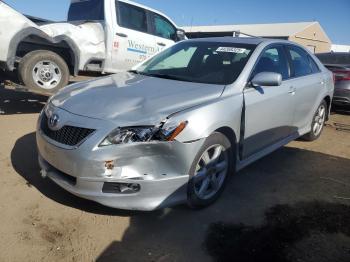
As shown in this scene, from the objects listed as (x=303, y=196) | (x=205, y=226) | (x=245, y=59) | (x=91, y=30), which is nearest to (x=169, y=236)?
(x=205, y=226)

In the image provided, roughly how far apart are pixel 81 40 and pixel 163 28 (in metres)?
2.43

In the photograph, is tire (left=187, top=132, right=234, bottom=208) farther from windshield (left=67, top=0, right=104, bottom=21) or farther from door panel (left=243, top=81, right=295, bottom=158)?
windshield (left=67, top=0, right=104, bottom=21)

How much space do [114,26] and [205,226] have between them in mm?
5438

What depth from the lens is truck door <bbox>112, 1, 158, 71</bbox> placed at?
791 centimetres

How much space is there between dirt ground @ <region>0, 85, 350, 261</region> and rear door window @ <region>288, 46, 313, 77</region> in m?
1.39

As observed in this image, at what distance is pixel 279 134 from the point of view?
16.4 ft

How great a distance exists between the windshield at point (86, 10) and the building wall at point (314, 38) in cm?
3514

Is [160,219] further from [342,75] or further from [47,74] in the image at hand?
[342,75]

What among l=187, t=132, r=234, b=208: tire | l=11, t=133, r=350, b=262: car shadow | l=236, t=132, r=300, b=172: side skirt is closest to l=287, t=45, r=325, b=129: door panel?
l=236, t=132, r=300, b=172: side skirt

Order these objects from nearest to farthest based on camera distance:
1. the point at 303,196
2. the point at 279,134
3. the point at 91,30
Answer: the point at 303,196
the point at 279,134
the point at 91,30

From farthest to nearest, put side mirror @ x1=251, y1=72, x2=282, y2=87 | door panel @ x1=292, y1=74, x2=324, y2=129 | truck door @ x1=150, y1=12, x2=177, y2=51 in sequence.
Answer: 1. truck door @ x1=150, y1=12, x2=177, y2=51
2. door panel @ x1=292, y1=74, x2=324, y2=129
3. side mirror @ x1=251, y1=72, x2=282, y2=87

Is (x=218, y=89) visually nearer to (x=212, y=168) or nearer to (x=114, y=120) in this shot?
(x=212, y=168)

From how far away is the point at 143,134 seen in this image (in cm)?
320

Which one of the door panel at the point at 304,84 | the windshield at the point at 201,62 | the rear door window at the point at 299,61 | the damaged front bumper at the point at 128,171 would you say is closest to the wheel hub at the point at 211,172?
the damaged front bumper at the point at 128,171
